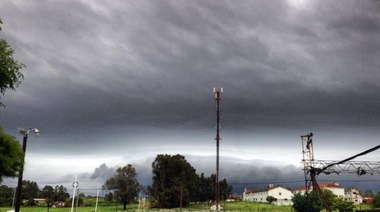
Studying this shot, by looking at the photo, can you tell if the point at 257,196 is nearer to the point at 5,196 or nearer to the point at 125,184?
the point at 125,184

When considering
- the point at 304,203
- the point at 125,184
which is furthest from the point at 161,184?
the point at 304,203

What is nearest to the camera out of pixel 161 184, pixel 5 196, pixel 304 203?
pixel 304 203

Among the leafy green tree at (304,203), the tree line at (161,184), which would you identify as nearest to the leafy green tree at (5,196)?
the tree line at (161,184)

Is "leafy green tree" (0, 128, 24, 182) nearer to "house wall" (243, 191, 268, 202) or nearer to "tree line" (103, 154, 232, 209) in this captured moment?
"tree line" (103, 154, 232, 209)

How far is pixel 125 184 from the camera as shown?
9744cm

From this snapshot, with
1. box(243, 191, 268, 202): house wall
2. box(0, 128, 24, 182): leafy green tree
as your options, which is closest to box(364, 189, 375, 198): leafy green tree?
box(243, 191, 268, 202): house wall

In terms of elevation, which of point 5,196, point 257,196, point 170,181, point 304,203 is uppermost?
point 170,181

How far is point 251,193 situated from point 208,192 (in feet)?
76.6

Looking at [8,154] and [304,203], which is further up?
[8,154]

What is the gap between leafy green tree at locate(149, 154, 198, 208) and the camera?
284ft

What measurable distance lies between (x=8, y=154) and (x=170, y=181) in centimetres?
8176

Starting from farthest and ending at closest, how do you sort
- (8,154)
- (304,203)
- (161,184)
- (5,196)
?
(5,196) < (161,184) < (304,203) < (8,154)

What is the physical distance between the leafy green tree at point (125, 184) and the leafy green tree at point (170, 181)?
7.60 meters

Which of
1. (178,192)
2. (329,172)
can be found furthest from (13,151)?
(178,192)
